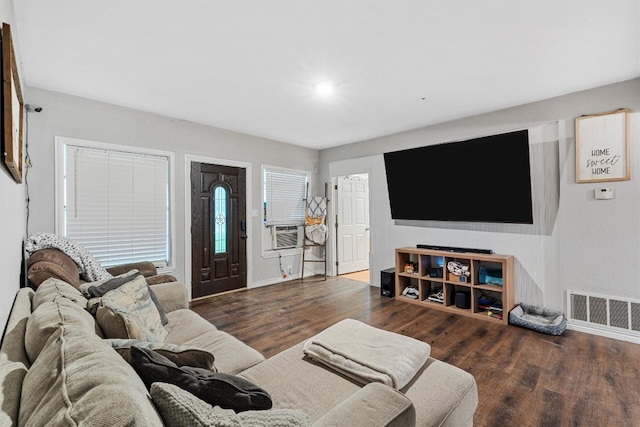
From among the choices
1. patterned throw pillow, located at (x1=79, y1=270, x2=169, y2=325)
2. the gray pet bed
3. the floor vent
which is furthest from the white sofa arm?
the floor vent

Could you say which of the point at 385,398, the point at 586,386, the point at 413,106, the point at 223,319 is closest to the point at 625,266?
the point at 586,386

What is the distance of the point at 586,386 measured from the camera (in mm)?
2135

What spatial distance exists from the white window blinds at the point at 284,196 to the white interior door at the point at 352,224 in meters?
0.73

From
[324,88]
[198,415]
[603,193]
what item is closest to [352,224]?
[324,88]

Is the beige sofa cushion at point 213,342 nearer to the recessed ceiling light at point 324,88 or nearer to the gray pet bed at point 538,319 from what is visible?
the recessed ceiling light at point 324,88

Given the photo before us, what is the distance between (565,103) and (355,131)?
255 centimetres

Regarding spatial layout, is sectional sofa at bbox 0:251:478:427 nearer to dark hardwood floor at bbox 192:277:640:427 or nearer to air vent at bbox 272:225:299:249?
dark hardwood floor at bbox 192:277:640:427

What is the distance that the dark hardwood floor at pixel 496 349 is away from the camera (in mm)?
1903

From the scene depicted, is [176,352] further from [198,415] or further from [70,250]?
[70,250]

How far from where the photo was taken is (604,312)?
2.97m

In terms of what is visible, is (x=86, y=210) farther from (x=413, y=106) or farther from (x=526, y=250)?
(x=526, y=250)

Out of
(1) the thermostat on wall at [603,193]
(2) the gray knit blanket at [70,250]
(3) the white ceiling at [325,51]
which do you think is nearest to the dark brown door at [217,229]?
(3) the white ceiling at [325,51]

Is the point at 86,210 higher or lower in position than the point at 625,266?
higher

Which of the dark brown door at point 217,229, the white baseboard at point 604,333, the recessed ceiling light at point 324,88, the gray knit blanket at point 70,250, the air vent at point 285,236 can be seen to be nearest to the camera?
the gray knit blanket at point 70,250
